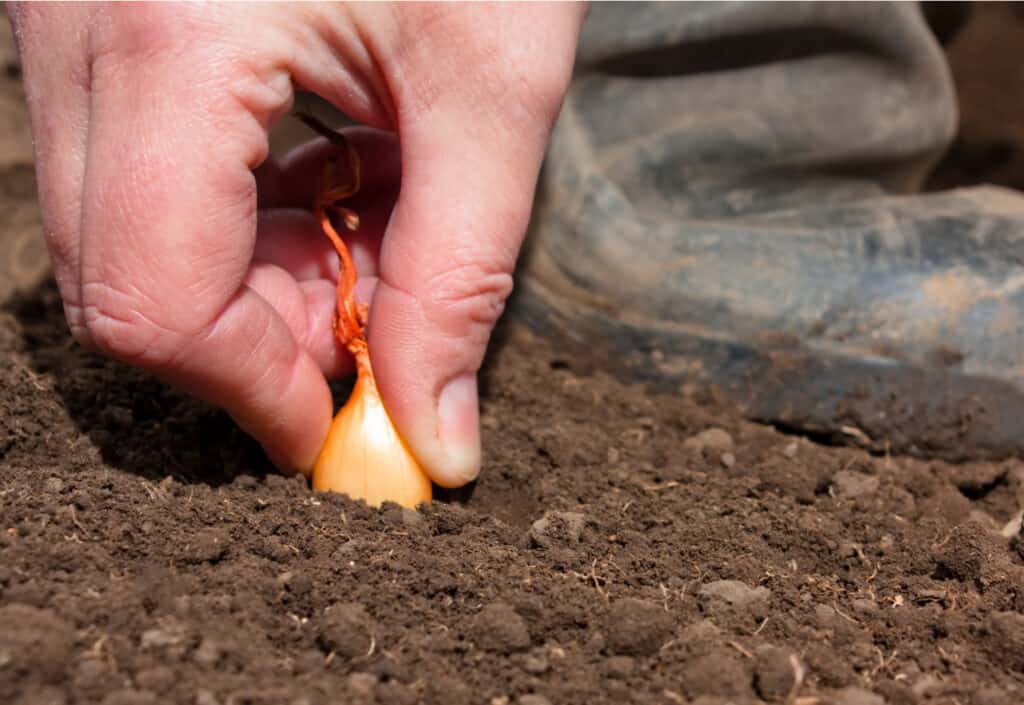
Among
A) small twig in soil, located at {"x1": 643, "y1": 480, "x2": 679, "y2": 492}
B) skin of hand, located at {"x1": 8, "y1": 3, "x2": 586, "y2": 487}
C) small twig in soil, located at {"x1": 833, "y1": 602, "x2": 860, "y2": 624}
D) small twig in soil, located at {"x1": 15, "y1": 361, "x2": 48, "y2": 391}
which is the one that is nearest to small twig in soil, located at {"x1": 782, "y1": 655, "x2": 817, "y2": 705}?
small twig in soil, located at {"x1": 833, "y1": 602, "x2": 860, "y2": 624}

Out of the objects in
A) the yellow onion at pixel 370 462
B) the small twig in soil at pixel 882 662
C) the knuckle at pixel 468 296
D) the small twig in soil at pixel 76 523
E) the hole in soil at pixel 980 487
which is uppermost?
the knuckle at pixel 468 296

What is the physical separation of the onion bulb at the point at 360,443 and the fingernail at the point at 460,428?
5cm

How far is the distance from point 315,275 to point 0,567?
0.74 meters

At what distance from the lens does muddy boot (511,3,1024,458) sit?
6.07ft

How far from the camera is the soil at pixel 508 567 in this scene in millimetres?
1083

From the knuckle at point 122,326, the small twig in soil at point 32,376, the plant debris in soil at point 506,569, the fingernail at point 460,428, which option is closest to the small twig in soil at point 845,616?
the plant debris in soil at point 506,569

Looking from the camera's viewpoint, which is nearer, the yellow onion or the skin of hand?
the skin of hand

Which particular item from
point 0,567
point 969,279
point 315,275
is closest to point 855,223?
point 969,279

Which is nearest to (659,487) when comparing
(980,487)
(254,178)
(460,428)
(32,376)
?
(460,428)

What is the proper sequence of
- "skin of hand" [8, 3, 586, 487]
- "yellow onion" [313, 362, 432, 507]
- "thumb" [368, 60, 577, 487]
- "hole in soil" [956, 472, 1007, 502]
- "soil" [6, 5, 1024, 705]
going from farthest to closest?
1. "hole in soil" [956, 472, 1007, 502]
2. "yellow onion" [313, 362, 432, 507]
3. "thumb" [368, 60, 577, 487]
4. "skin of hand" [8, 3, 586, 487]
5. "soil" [6, 5, 1024, 705]

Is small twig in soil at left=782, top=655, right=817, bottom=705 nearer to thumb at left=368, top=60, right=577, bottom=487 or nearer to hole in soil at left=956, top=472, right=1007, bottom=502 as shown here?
thumb at left=368, top=60, right=577, bottom=487

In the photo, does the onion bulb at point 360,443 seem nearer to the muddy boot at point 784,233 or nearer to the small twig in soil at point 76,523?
the small twig in soil at point 76,523

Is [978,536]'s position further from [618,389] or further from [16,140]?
[16,140]

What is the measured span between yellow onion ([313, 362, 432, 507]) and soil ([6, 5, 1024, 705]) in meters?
0.06
